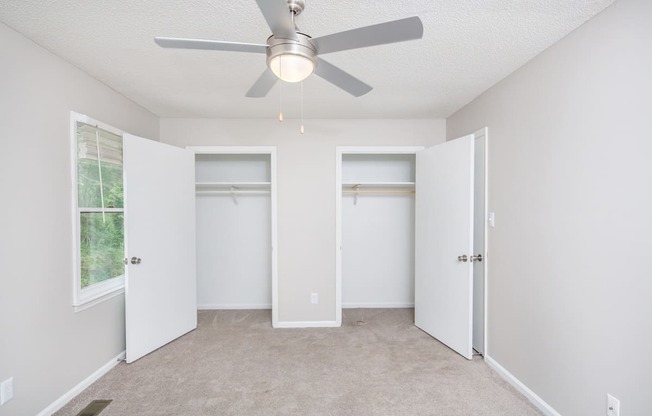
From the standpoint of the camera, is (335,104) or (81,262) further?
(335,104)

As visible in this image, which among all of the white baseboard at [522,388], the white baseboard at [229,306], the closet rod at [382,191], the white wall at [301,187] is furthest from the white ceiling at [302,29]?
the white baseboard at [229,306]

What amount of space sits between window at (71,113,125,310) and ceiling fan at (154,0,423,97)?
1.57 meters

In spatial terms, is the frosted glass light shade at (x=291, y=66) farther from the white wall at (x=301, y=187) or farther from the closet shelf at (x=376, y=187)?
the closet shelf at (x=376, y=187)

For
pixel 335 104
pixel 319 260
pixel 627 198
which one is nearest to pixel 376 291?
pixel 319 260

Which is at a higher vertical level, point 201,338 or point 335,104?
point 335,104

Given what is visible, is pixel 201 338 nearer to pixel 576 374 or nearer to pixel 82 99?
pixel 82 99

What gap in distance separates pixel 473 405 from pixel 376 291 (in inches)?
77.4

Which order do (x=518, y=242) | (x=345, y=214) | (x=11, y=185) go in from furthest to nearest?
1. (x=345, y=214)
2. (x=518, y=242)
3. (x=11, y=185)

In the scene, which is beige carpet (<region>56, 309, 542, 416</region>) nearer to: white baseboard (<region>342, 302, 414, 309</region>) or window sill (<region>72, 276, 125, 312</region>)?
window sill (<region>72, 276, 125, 312</region>)

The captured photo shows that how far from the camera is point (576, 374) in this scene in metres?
1.67

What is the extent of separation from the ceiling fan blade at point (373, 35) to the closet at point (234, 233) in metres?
2.64

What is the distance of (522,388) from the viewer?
207cm

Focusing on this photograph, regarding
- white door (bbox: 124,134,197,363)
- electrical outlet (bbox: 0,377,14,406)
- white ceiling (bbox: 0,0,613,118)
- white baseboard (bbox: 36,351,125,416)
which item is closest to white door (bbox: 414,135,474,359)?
white ceiling (bbox: 0,0,613,118)

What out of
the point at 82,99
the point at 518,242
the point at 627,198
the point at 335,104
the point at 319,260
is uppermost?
the point at 335,104
